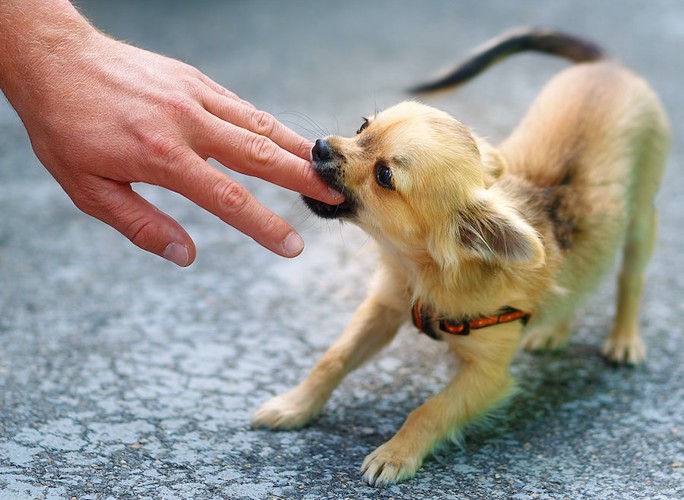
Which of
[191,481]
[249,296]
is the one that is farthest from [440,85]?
[191,481]

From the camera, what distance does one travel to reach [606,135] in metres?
3.36

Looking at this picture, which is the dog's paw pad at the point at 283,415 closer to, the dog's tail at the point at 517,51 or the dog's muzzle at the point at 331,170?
the dog's muzzle at the point at 331,170

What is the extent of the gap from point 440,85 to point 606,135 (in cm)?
98

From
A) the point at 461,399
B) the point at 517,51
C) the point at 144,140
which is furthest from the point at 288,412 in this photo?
the point at 517,51

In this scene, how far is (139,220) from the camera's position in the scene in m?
2.37

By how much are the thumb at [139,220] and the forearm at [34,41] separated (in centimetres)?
35

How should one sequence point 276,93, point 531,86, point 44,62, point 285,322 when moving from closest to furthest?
point 44,62 < point 285,322 < point 276,93 < point 531,86

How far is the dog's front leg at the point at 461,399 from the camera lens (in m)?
2.64

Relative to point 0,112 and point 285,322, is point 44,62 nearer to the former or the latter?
point 285,322

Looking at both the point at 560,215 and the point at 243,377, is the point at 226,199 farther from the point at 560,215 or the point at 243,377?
the point at 560,215

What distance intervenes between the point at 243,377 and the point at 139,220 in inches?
40.8

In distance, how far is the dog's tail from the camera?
4023mm

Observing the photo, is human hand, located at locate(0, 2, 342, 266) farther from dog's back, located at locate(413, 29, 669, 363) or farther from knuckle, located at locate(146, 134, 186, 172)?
dog's back, located at locate(413, 29, 669, 363)

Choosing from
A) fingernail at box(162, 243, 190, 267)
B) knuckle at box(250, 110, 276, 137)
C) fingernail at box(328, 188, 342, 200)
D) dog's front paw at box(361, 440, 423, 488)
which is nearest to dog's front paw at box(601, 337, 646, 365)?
dog's front paw at box(361, 440, 423, 488)
